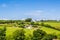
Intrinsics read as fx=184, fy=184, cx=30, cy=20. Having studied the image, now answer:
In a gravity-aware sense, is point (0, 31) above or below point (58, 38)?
above

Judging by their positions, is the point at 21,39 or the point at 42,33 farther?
the point at 42,33

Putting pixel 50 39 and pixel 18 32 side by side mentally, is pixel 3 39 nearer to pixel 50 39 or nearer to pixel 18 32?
pixel 18 32

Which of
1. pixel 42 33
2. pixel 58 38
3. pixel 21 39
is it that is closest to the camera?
pixel 21 39

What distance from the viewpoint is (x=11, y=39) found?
112 meters

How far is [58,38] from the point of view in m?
122

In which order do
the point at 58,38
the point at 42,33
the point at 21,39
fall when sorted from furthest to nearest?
the point at 58,38 < the point at 42,33 < the point at 21,39

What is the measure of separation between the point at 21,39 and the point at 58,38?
2954cm

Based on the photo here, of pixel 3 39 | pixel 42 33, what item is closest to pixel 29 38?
pixel 42 33

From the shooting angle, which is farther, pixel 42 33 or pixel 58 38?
pixel 58 38

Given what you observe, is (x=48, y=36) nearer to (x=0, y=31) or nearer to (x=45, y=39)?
(x=45, y=39)

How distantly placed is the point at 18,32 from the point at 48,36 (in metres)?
17.6

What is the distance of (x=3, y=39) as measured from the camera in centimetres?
10794

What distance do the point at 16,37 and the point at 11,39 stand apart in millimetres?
8827

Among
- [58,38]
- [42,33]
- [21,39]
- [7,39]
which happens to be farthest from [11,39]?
[58,38]
